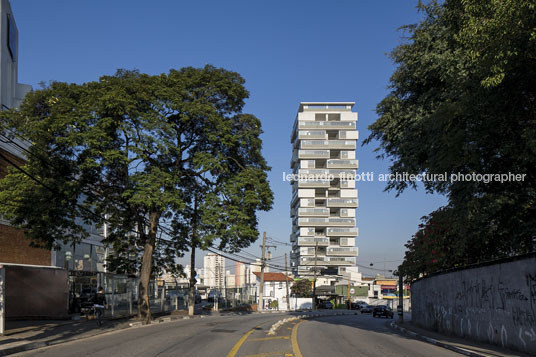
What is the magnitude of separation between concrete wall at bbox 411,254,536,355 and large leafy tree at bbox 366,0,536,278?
1.74m

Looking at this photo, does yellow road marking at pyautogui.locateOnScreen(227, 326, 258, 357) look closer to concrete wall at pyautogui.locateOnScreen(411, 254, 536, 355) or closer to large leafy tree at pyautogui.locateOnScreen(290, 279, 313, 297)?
concrete wall at pyautogui.locateOnScreen(411, 254, 536, 355)

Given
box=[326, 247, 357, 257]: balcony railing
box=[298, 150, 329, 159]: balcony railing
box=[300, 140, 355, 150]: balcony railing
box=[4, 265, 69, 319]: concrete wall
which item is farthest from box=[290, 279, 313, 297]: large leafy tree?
box=[4, 265, 69, 319]: concrete wall

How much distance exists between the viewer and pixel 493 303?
15836mm

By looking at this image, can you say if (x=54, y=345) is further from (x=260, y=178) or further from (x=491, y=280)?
(x=260, y=178)

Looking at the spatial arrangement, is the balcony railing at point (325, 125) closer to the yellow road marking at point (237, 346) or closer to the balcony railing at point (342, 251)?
the balcony railing at point (342, 251)

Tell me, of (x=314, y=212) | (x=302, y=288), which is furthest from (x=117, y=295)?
(x=314, y=212)

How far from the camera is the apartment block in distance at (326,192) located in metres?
106

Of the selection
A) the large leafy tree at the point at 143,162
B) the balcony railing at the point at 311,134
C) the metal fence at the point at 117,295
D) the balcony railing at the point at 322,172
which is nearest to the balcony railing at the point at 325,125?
the balcony railing at the point at 311,134

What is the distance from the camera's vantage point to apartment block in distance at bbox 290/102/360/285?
106 metres

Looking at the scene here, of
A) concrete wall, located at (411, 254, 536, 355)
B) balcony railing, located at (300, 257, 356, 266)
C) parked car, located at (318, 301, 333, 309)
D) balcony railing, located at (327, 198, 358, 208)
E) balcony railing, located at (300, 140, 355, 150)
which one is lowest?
parked car, located at (318, 301, 333, 309)

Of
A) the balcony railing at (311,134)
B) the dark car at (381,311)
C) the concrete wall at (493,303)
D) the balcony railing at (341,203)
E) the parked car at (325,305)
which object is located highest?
the balcony railing at (311,134)

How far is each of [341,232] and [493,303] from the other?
91381 mm

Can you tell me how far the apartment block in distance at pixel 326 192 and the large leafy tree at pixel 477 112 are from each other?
83.1 meters

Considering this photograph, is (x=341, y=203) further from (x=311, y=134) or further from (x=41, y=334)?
(x=41, y=334)
